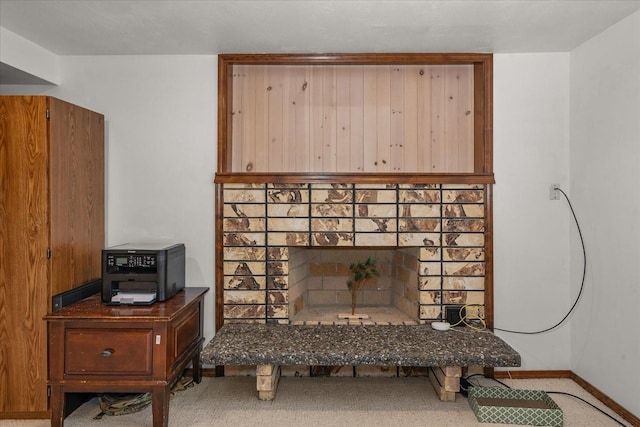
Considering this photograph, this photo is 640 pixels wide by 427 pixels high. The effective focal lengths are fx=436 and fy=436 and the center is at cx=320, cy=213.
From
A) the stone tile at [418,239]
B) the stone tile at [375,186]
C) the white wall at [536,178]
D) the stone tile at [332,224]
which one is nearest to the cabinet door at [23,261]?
the stone tile at [332,224]

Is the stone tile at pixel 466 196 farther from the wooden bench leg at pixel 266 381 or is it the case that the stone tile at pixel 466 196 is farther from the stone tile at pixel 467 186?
the wooden bench leg at pixel 266 381

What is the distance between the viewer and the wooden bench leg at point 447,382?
2592 millimetres

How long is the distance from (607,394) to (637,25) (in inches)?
84.2

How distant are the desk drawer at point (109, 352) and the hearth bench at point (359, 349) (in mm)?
331

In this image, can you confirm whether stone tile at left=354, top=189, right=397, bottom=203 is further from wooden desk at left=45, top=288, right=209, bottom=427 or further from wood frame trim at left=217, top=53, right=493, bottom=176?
wooden desk at left=45, top=288, right=209, bottom=427

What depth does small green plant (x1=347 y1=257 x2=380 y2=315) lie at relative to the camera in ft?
10.4

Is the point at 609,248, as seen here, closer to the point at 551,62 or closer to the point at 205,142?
the point at 551,62

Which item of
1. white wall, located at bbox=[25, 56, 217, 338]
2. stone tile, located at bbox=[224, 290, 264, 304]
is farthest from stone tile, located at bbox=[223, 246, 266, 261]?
stone tile, located at bbox=[224, 290, 264, 304]

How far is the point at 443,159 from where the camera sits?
3.16 m

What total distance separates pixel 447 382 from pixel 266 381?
3.56ft

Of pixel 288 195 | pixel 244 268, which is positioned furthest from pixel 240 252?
pixel 288 195

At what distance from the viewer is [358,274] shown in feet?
10.4

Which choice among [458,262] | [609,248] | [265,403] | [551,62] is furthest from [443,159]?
[265,403]

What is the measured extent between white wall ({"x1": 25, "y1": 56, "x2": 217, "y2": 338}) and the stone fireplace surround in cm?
21
